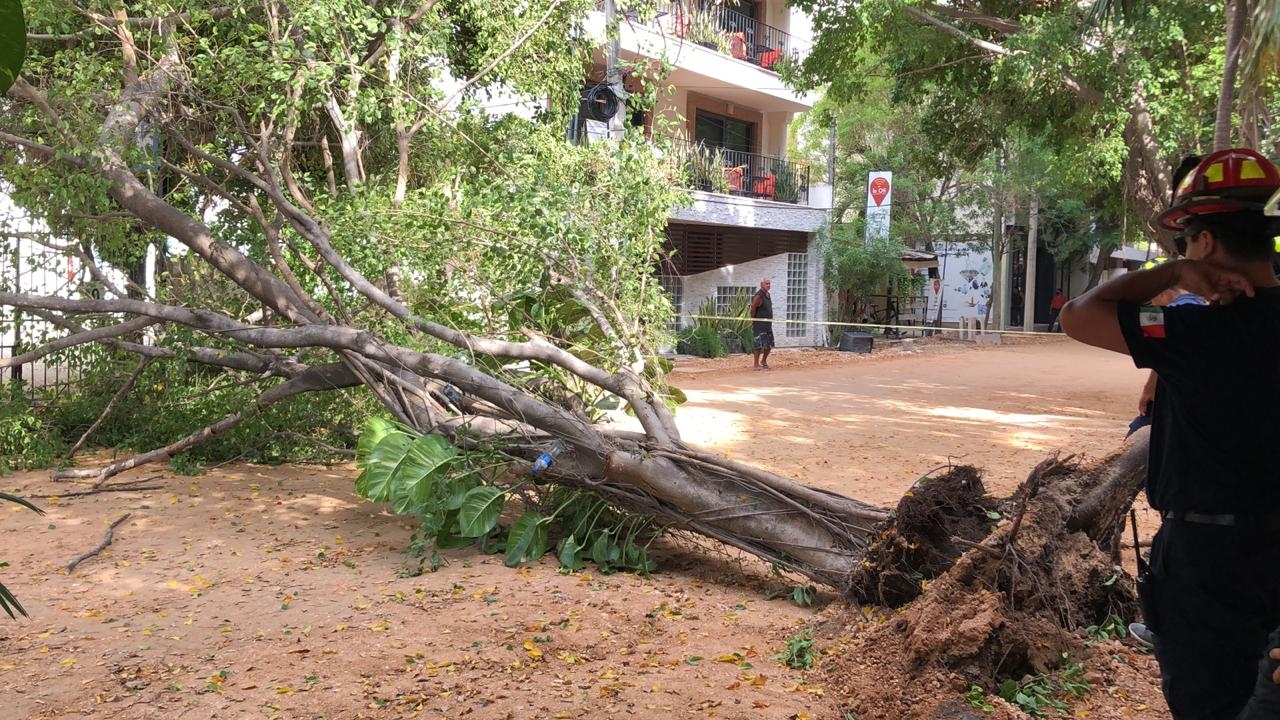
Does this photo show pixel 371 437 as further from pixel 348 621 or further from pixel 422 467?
pixel 348 621

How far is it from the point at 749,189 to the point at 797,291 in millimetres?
3235

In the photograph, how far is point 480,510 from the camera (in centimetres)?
574

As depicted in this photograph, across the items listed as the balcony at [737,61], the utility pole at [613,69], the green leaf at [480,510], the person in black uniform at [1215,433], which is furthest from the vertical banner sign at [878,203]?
the person in black uniform at [1215,433]

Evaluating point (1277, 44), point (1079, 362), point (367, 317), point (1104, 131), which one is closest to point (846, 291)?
point (1079, 362)

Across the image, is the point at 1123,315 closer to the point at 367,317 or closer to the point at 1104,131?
the point at 367,317

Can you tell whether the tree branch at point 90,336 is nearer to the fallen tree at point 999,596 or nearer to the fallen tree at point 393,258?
the fallen tree at point 393,258

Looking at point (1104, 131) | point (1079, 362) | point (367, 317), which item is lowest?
point (1079, 362)

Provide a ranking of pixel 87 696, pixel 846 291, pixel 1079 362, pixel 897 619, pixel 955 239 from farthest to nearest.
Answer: pixel 955 239 → pixel 846 291 → pixel 1079 362 → pixel 897 619 → pixel 87 696

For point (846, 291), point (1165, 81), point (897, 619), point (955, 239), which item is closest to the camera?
point (897, 619)

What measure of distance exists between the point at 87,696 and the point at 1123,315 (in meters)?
3.86

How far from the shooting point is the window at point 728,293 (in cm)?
2336

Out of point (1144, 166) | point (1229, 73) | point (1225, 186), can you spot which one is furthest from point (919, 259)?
point (1225, 186)

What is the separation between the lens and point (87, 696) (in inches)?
149

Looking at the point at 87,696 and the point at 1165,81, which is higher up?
the point at 1165,81
